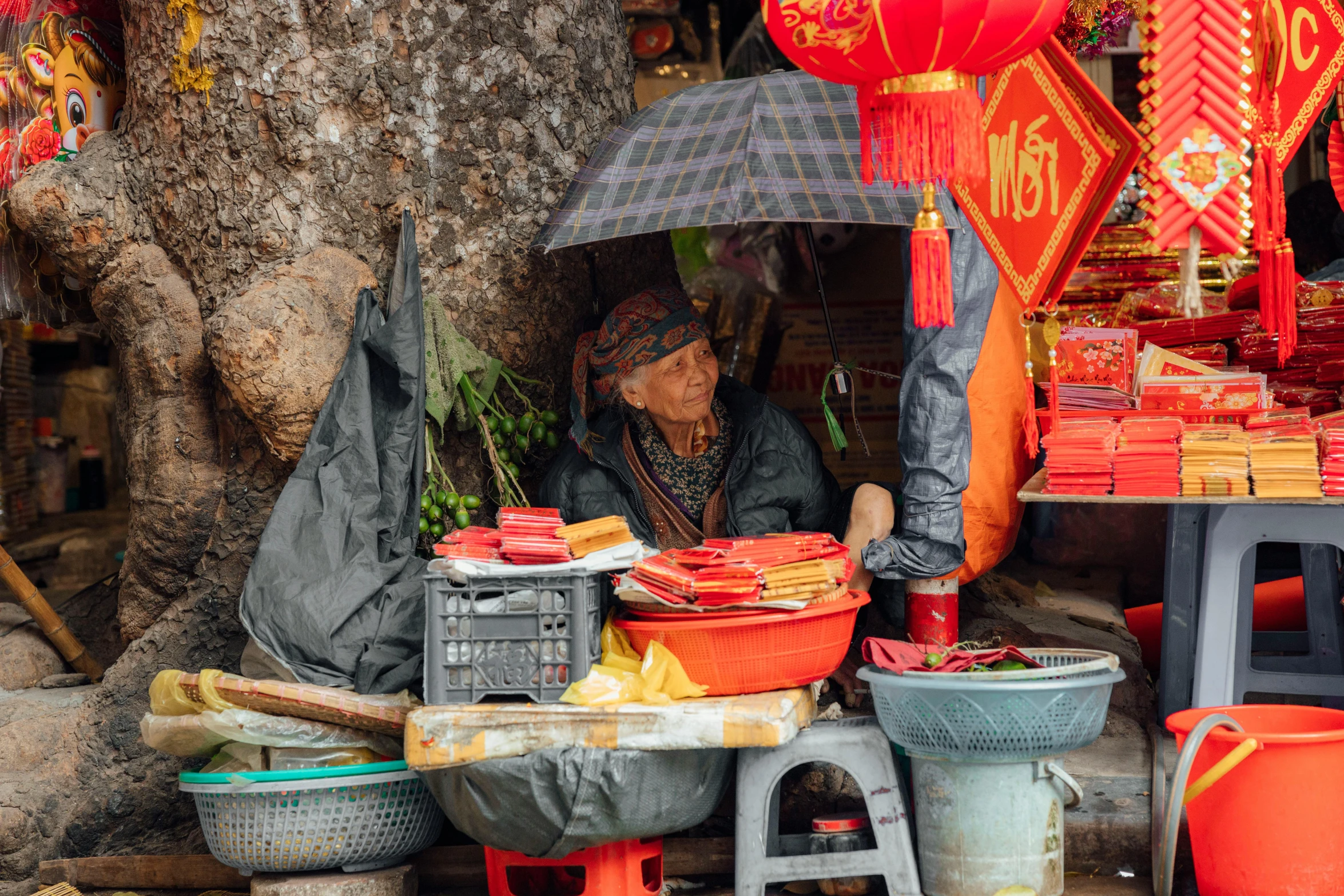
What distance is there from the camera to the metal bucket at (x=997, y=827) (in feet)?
10.1

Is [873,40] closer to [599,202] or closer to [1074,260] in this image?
[1074,260]

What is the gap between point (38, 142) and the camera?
4266mm

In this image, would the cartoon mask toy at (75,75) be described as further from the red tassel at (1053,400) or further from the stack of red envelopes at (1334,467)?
the stack of red envelopes at (1334,467)

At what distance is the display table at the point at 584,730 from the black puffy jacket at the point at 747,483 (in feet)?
3.28

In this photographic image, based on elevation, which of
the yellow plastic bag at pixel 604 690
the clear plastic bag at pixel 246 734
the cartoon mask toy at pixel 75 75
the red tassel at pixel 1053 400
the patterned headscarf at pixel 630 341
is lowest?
the clear plastic bag at pixel 246 734

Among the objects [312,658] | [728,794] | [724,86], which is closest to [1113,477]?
[728,794]

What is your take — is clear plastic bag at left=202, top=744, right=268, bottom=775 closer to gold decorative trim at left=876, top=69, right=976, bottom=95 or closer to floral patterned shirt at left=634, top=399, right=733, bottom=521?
floral patterned shirt at left=634, top=399, right=733, bottom=521

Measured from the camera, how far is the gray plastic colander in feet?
9.79

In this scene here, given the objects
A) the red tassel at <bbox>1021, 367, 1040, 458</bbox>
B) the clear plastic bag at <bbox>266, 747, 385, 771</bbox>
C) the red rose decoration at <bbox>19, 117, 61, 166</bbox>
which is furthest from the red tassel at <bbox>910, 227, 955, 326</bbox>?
the red rose decoration at <bbox>19, 117, 61, 166</bbox>

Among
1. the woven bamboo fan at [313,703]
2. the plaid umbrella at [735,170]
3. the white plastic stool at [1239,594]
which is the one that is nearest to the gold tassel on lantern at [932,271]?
the plaid umbrella at [735,170]

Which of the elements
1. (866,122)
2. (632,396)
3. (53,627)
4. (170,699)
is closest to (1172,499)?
(866,122)

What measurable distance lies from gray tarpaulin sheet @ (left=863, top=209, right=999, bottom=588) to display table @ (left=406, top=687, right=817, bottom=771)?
803mm

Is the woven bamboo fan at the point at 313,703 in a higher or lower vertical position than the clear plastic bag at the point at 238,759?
higher

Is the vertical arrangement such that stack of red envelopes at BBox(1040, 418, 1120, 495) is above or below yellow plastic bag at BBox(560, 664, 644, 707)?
above
